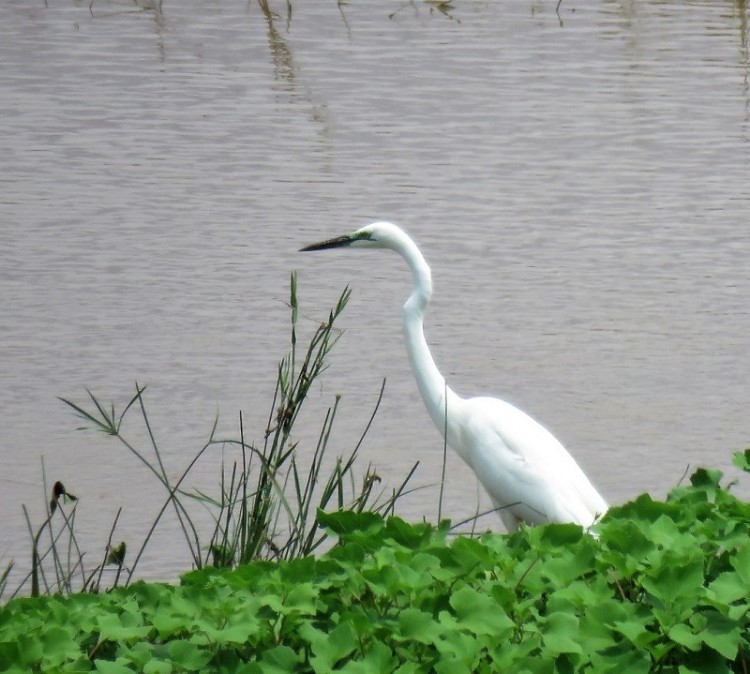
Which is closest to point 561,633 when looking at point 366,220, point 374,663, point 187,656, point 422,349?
point 374,663

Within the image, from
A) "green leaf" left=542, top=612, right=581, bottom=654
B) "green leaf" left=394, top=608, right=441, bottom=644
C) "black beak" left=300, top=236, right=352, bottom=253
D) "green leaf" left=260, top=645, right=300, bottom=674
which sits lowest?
"black beak" left=300, top=236, right=352, bottom=253

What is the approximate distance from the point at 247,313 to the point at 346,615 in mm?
3451

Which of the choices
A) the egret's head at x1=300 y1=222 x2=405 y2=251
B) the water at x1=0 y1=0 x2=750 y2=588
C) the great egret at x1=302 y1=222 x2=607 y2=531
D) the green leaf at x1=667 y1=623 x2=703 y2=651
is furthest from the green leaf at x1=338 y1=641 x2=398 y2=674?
the egret's head at x1=300 y1=222 x2=405 y2=251

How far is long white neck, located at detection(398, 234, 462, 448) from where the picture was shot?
392 cm

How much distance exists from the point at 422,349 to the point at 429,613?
84.0 inches

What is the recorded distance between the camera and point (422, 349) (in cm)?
394

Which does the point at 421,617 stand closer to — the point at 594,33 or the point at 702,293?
the point at 702,293

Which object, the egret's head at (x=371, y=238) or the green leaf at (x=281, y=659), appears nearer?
the green leaf at (x=281, y=659)

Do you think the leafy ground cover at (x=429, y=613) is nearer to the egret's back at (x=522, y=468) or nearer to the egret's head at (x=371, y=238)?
the egret's back at (x=522, y=468)

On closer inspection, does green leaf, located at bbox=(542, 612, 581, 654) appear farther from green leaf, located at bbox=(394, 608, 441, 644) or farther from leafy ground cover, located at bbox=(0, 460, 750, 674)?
green leaf, located at bbox=(394, 608, 441, 644)

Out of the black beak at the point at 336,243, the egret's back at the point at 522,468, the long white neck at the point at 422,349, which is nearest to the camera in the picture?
the egret's back at the point at 522,468

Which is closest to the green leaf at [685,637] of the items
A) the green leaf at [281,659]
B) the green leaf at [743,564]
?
the green leaf at [743,564]

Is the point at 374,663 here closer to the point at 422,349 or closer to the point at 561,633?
the point at 561,633

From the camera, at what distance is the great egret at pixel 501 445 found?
3.63m
